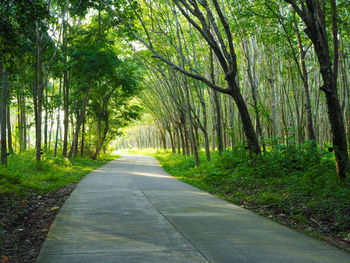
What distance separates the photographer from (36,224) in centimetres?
646

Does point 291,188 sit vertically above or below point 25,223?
above

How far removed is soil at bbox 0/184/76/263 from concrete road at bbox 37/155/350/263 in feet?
0.91

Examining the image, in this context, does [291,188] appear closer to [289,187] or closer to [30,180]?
[289,187]

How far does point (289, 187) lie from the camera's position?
339 inches

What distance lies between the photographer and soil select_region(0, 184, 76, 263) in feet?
15.2

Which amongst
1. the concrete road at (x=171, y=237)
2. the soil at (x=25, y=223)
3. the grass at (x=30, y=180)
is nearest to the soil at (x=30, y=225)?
the soil at (x=25, y=223)

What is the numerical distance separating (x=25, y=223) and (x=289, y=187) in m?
6.45

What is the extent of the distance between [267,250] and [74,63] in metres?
17.9

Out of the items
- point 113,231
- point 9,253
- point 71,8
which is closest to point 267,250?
point 113,231

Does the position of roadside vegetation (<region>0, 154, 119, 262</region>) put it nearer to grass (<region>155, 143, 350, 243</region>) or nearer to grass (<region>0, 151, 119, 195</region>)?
grass (<region>0, 151, 119, 195</region>)

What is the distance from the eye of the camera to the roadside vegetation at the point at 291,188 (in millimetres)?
6230

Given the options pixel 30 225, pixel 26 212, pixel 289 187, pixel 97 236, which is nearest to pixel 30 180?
pixel 26 212

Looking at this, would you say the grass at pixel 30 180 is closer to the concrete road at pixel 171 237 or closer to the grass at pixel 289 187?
the concrete road at pixel 171 237

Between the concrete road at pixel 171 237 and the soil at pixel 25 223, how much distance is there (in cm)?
28
